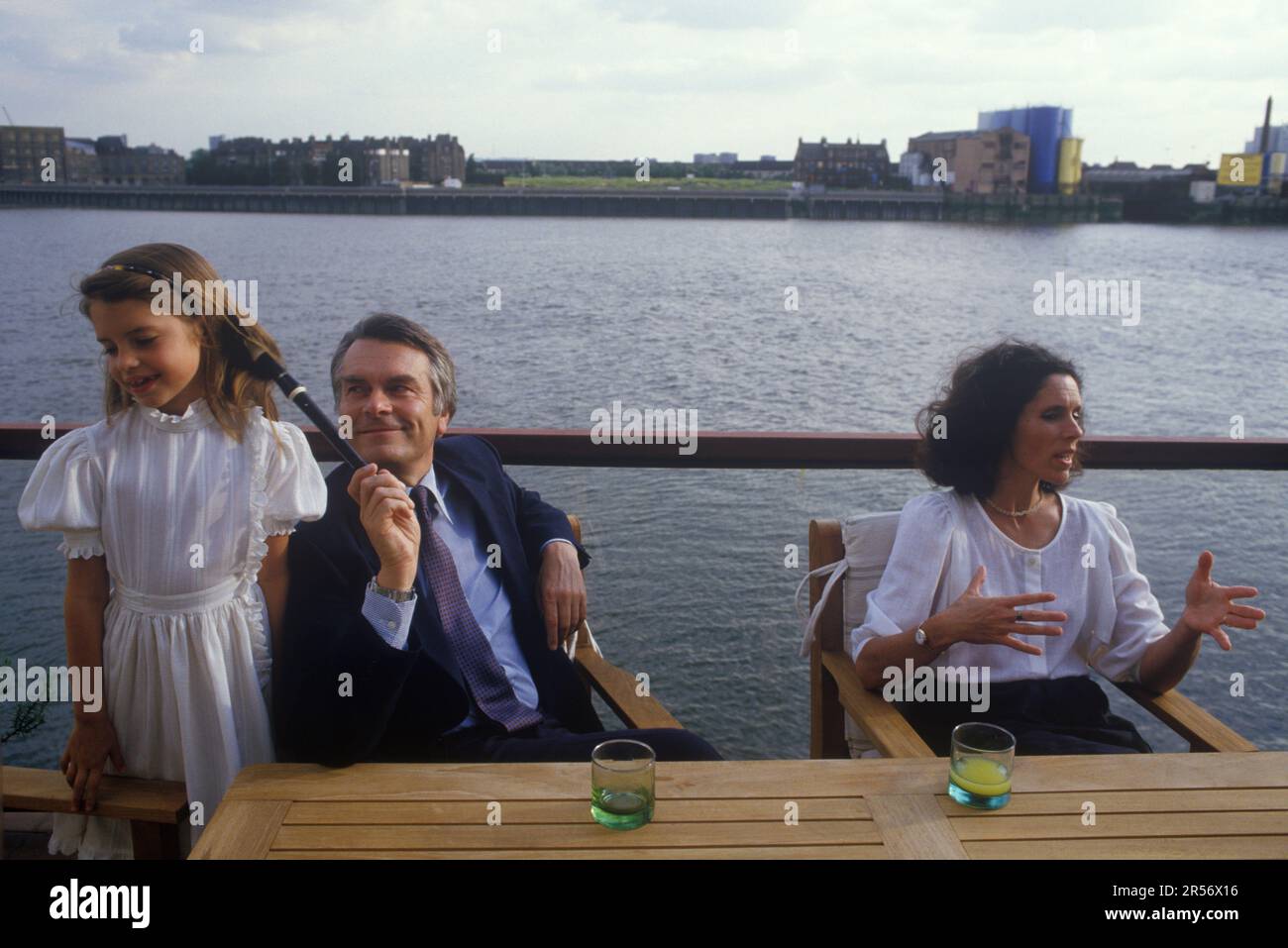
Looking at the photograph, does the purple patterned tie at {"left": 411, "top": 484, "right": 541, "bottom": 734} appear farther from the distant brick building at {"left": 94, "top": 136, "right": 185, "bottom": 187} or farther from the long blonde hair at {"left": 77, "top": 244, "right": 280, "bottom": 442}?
the distant brick building at {"left": 94, "top": 136, "right": 185, "bottom": 187}

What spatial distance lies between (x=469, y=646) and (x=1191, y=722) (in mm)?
1366

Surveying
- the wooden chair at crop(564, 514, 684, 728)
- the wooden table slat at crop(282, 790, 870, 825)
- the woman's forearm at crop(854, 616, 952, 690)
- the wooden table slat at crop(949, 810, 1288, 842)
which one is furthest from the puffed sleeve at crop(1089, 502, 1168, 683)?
the wooden table slat at crop(282, 790, 870, 825)

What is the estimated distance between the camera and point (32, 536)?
643cm

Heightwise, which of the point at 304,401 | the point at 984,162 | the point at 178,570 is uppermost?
the point at 984,162

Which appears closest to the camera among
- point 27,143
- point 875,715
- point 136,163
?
point 875,715

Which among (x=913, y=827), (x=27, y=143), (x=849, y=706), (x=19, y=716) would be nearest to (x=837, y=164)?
(x=27, y=143)

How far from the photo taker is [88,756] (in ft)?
5.91

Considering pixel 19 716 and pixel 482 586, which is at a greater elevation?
pixel 482 586

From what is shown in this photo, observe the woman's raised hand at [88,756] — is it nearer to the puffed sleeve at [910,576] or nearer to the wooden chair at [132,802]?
the wooden chair at [132,802]

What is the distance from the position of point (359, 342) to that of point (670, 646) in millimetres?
3734

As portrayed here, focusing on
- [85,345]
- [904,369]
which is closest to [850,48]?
[904,369]

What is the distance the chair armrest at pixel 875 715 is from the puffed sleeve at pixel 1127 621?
18.0 inches

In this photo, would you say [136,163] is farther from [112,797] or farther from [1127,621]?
[1127,621]
